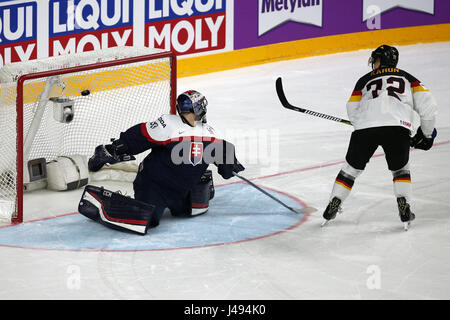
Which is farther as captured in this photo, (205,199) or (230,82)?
(230,82)

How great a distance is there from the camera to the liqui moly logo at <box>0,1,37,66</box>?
787 centimetres

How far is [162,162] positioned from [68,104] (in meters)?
1.00

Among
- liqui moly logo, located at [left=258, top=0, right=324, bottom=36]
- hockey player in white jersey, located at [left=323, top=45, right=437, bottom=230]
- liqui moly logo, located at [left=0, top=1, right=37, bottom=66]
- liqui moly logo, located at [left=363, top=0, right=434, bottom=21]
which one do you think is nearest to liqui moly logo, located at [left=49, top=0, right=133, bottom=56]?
liqui moly logo, located at [left=0, top=1, right=37, bottom=66]

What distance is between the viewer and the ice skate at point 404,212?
4.77 m

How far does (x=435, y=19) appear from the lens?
34.6 feet

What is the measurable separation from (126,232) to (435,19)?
686 centimetres

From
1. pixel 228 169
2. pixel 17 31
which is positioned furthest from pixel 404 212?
pixel 17 31

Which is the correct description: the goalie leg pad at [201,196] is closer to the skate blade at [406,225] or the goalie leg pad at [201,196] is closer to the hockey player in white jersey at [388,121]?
the hockey player in white jersey at [388,121]

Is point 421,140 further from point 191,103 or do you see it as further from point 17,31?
point 17,31

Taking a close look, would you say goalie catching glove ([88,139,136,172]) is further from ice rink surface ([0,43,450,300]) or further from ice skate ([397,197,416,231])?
ice skate ([397,197,416,231])

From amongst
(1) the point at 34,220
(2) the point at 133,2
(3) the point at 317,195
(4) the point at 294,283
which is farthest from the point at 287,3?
(4) the point at 294,283

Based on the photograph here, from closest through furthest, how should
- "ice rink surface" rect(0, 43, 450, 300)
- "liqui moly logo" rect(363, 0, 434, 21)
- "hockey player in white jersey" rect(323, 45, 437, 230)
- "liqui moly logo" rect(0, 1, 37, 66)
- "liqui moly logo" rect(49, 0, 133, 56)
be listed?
"ice rink surface" rect(0, 43, 450, 300)
"hockey player in white jersey" rect(323, 45, 437, 230)
"liqui moly logo" rect(0, 1, 37, 66)
"liqui moly logo" rect(49, 0, 133, 56)
"liqui moly logo" rect(363, 0, 434, 21)

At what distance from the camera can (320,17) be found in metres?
9.99
